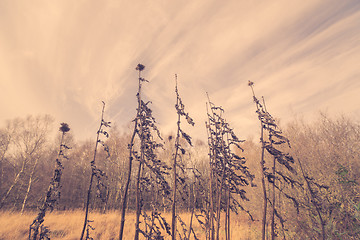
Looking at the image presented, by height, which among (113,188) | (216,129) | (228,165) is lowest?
(113,188)

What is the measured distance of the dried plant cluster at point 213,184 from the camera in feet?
7.11

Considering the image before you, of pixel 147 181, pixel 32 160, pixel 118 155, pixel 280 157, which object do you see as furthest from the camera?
pixel 118 155

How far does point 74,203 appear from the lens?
2541 centimetres

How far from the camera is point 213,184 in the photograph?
10.9 ft

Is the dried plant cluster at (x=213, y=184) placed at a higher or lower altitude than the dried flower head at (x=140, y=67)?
lower

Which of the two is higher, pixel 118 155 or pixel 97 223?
pixel 118 155

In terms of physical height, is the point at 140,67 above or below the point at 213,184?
above

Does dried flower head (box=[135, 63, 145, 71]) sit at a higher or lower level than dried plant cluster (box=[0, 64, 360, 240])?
higher

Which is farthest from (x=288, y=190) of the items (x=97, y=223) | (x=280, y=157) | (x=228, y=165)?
(x=97, y=223)

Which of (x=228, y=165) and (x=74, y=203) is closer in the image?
(x=228, y=165)

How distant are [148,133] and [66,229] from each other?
1089 centimetres

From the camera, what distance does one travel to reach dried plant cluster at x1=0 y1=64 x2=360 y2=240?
217 centimetres

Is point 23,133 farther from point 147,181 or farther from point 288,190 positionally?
point 288,190

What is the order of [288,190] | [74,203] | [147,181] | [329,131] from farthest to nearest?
[74,203], [329,131], [288,190], [147,181]
